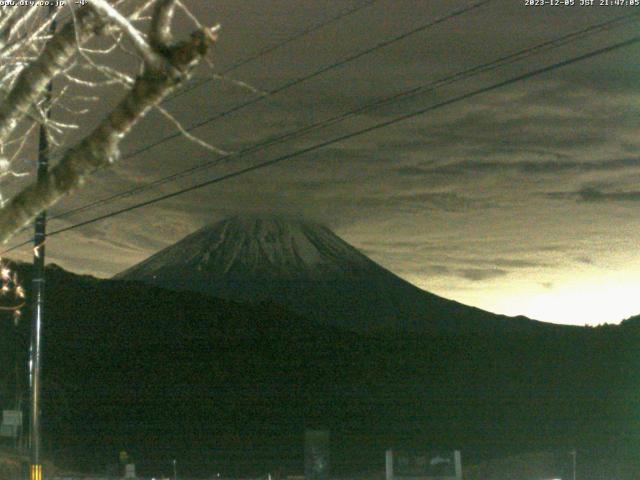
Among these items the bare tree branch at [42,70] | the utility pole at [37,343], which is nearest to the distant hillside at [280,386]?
the utility pole at [37,343]

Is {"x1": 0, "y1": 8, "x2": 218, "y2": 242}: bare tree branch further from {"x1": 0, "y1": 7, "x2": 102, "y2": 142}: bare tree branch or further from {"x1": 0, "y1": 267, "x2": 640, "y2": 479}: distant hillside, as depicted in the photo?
{"x1": 0, "y1": 267, "x2": 640, "y2": 479}: distant hillside

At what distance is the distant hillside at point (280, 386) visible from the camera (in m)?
91.6

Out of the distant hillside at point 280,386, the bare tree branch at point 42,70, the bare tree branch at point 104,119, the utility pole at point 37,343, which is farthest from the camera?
the distant hillside at point 280,386

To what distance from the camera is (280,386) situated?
443 ft

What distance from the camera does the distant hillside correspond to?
91562mm

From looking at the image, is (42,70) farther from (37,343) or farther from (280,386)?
(280,386)

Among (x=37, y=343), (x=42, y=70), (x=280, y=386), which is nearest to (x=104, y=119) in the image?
(x=42, y=70)

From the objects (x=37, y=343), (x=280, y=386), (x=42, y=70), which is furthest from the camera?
(x=280, y=386)

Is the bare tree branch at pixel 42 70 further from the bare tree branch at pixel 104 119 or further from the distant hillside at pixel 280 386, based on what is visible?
the distant hillside at pixel 280 386

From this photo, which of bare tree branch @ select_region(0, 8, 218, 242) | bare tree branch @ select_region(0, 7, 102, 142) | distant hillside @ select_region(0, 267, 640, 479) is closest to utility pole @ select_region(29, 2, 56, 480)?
bare tree branch @ select_region(0, 7, 102, 142)

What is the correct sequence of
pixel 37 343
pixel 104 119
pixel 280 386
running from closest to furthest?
pixel 104 119 → pixel 37 343 → pixel 280 386

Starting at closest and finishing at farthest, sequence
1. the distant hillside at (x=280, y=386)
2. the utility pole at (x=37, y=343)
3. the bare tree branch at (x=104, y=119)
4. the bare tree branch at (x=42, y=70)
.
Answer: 1. the bare tree branch at (x=104, y=119)
2. the bare tree branch at (x=42, y=70)
3. the utility pole at (x=37, y=343)
4. the distant hillside at (x=280, y=386)

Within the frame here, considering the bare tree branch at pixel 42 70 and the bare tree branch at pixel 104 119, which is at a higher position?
the bare tree branch at pixel 42 70

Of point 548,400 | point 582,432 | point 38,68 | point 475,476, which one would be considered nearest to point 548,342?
point 548,400
